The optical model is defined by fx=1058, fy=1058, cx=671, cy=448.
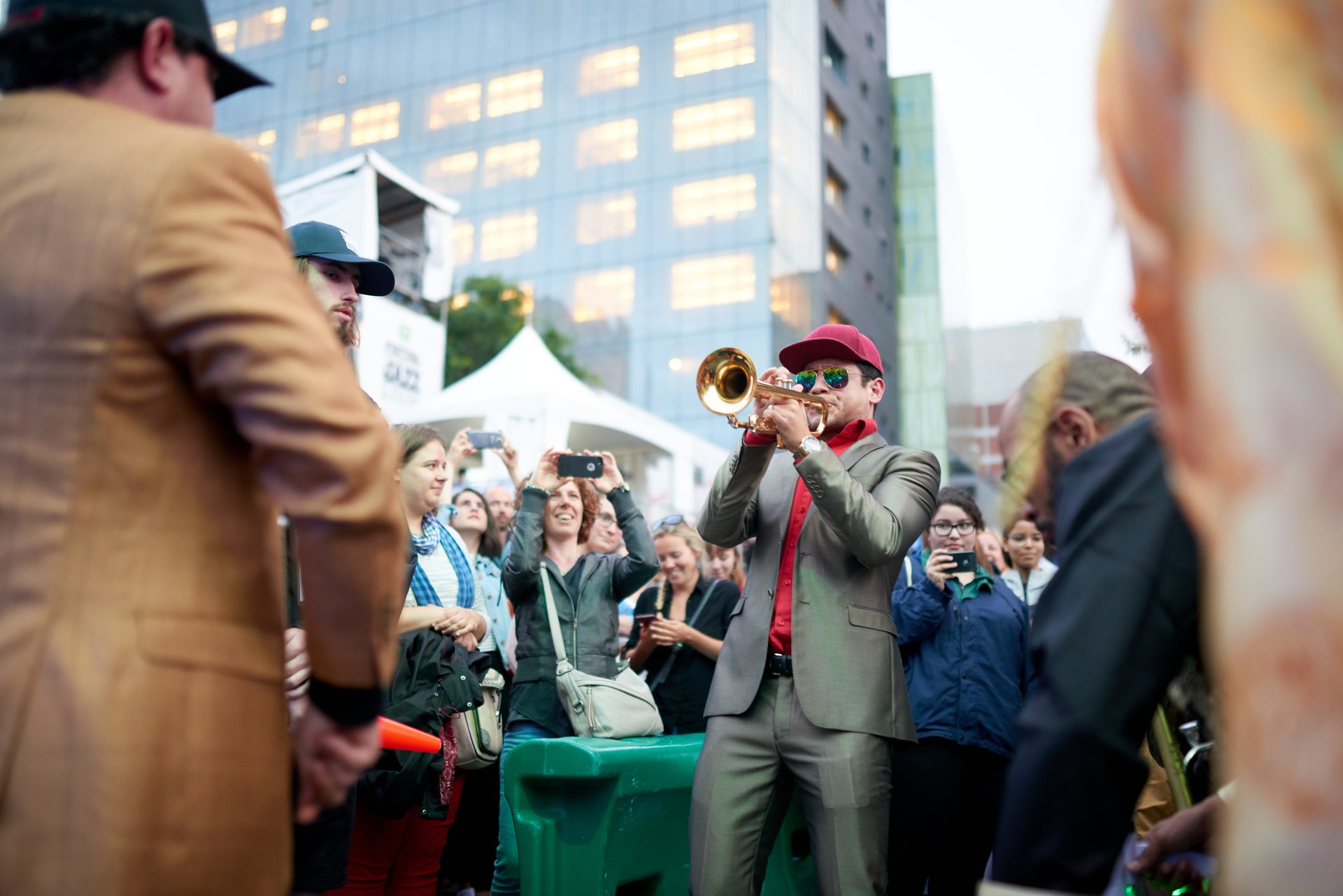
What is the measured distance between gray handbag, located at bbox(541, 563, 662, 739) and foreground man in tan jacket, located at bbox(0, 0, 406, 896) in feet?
10.6

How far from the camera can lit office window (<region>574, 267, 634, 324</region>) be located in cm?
3616

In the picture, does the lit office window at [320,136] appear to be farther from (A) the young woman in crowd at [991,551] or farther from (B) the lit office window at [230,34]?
(A) the young woman in crowd at [991,551]

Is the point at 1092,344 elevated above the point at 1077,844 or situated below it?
above

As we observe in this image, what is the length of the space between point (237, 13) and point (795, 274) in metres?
29.9

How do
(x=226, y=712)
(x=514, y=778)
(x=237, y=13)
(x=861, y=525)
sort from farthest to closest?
1. (x=237, y=13)
2. (x=514, y=778)
3. (x=861, y=525)
4. (x=226, y=712)

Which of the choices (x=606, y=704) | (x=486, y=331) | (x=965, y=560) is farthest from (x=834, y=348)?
(x=486, y=331)

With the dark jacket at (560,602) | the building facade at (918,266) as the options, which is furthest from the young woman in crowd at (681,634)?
the building facade at (918,266)

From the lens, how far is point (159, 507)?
5.07ft

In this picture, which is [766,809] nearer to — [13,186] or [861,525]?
[861,525]

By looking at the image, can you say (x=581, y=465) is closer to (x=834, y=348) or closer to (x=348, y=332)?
(x=834, y=348)

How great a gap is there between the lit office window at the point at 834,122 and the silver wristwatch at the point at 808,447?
126ft

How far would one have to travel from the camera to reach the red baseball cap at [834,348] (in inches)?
173

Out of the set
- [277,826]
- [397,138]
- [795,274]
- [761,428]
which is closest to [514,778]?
[761,428]

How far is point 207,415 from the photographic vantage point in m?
1.65
